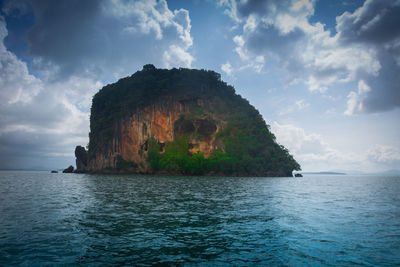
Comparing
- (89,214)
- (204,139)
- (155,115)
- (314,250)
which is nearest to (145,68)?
(155,115)

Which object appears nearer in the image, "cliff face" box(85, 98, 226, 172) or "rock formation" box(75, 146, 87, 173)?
"cliff face" box(85, 98, 226, 172)

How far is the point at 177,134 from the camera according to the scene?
341ft

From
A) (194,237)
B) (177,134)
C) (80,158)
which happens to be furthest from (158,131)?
(194,237)

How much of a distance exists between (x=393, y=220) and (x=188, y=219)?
43.0ft

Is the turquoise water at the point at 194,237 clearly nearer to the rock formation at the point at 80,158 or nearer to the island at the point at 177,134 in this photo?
the island at the point at 177,134

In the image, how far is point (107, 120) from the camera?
10919cm

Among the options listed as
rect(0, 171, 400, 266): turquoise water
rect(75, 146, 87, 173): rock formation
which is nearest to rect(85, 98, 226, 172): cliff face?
rect(75, 146, 87, 173): rock formation

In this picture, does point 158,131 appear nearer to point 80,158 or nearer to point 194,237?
point 80,158

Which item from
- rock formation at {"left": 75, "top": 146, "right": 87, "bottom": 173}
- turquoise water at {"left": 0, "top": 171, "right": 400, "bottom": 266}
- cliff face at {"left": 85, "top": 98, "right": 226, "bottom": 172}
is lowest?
turquoise water at {"left": 0, "top": 171, "right": 400, "bottom": 266}

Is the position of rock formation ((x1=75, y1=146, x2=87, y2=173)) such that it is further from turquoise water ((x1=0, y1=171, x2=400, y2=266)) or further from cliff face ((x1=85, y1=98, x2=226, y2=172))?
turquoise water ((x1=0, y1=171, x2=400, y2=266))

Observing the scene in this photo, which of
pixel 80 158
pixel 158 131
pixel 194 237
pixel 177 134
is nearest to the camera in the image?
pixel 194 237

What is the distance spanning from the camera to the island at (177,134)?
315 feet

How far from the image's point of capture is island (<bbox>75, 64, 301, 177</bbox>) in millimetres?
95938

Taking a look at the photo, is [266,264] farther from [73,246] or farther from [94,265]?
[73,246]
